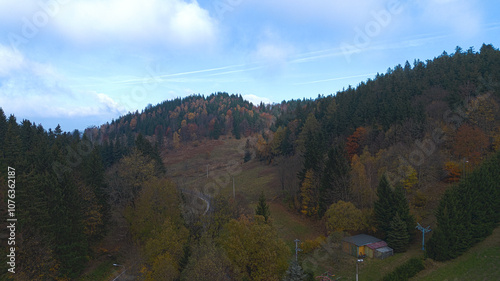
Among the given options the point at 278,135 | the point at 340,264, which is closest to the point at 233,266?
the point at 340,264

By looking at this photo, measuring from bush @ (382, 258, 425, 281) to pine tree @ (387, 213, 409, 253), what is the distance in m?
3.66

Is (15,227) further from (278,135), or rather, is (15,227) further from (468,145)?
(278,135)

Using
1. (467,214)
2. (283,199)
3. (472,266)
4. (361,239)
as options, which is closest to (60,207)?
(361,239)

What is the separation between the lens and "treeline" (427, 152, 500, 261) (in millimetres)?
31219

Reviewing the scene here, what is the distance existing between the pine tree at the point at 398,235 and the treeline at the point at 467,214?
2.95 metres

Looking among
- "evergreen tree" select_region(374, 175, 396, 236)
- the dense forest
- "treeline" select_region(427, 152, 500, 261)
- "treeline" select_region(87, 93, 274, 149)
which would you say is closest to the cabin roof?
the dense forest

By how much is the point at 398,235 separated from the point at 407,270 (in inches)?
221

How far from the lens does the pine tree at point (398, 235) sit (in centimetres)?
3444

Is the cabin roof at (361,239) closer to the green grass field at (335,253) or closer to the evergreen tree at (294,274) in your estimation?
the green grass field at (335,253)

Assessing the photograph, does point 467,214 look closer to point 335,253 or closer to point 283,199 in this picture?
point 335,253

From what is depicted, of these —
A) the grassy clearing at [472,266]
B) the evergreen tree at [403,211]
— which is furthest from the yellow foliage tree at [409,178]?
the grassy clearing at [472,266]

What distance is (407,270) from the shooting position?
29.4 m

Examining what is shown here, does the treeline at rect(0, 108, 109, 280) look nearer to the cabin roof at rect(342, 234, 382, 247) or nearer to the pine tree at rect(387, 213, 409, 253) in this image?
the cabin roof at rect(342, 234, 382, 247)

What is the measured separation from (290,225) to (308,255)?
1075 cm
